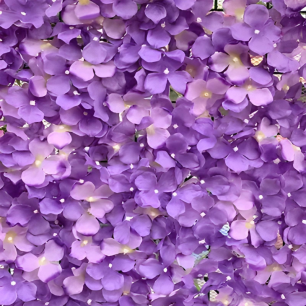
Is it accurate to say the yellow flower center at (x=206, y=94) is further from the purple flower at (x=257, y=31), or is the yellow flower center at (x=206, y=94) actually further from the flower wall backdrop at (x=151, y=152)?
the purple flower at (x=257, y=31)

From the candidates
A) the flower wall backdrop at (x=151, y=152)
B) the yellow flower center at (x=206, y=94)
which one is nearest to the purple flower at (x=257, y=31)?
the flower wall backdrop at (x=151, y=152)

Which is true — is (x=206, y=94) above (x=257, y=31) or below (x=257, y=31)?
below

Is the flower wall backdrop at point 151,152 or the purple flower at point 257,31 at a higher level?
the purple flower at point 257,31

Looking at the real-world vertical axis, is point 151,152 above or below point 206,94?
below

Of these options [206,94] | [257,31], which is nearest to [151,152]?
Result: [206,94]

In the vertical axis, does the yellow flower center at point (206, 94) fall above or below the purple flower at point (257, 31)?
below

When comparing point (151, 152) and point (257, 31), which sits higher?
point (257, 31)

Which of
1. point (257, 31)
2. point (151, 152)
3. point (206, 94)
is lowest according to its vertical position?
point (151, 152)

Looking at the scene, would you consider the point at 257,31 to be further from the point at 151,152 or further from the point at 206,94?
the point at 151,152

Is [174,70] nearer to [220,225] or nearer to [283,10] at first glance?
[283,10]
